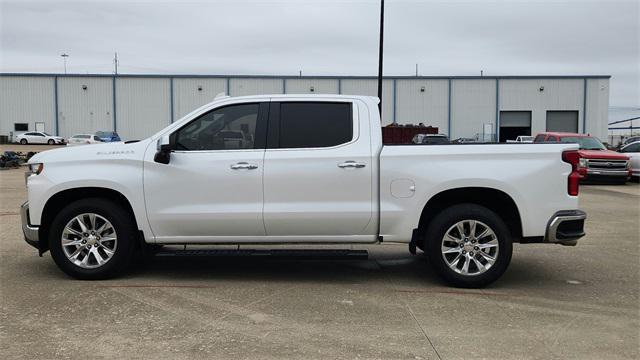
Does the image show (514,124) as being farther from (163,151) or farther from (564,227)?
(163,151)

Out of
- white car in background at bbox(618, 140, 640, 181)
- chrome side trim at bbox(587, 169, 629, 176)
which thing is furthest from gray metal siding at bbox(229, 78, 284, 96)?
chrome side trim at bbox(587, 169, 629, 176)

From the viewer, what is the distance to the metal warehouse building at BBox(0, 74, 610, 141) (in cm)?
4944

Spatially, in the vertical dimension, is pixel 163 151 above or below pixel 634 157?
above

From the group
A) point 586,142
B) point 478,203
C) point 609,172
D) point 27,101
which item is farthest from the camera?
point 27,101

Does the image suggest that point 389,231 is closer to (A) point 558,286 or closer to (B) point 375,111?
(B) point 375,111

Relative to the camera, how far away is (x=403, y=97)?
163 ft

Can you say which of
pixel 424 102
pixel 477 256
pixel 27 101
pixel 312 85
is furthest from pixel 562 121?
pixel 477 256

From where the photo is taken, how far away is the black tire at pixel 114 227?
6.14 m

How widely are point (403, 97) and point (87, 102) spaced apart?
27.3 metres

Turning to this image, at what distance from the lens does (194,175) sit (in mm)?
6082

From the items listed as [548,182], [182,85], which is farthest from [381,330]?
[182,85]

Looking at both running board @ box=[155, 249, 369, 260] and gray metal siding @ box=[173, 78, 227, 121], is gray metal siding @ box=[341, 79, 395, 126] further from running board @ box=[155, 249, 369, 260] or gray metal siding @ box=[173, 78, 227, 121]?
running board @ box=[155, 249, 369, 260]

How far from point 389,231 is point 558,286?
2.01 meters

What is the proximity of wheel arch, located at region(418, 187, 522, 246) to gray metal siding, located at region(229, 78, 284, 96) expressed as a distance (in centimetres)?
4382
